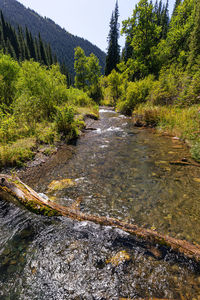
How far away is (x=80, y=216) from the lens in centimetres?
233

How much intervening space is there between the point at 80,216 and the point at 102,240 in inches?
19.9

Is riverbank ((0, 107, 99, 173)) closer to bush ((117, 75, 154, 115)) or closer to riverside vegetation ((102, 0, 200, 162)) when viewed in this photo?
riverside vegetation ((102, 0, 200, 162))

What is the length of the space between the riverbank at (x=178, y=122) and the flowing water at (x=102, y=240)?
213 centimetres

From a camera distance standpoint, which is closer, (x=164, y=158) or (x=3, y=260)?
(x=3, y=260)

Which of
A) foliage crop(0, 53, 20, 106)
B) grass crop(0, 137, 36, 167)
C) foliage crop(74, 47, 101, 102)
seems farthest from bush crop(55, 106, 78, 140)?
foliage crop(74, 47, 101, 102)

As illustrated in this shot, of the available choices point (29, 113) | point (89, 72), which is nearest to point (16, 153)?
point (29, 113)

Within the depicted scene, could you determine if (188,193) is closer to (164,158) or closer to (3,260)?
(164,158)

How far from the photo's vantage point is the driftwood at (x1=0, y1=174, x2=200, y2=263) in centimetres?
189

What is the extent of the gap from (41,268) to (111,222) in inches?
44.1

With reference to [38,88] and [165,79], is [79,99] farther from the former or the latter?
[165,79]

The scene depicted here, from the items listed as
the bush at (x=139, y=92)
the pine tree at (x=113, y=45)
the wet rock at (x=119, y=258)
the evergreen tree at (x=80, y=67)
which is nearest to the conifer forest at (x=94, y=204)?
the wet rock at (x=119, y=258)

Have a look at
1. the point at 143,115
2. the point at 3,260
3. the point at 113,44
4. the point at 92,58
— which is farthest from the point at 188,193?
the point at 113,44

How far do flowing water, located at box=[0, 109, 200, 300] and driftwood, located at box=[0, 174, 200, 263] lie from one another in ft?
0.42

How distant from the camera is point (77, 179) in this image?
420 cm
